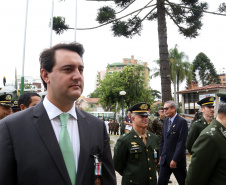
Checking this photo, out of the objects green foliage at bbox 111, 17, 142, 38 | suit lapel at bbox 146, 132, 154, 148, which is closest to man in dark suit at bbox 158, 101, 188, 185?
suit lapel at bbox 146, 132, 154, 148

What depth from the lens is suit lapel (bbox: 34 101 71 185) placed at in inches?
67.9

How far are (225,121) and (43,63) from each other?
5.73 feet

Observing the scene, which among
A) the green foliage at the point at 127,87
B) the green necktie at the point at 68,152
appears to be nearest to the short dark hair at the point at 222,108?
the green necktie at the point at 68,152

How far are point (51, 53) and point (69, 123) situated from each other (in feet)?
1.70

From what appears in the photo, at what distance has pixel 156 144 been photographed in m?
4.24

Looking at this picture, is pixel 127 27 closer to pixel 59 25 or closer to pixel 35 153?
pixel 59 25

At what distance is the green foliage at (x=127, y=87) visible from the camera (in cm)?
3494

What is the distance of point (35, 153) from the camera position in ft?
5.57

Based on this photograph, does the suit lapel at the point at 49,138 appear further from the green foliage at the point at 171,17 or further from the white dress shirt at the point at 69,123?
the green foliage at the point at 171,17

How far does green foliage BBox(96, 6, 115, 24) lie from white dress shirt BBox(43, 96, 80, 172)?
10.0 metres

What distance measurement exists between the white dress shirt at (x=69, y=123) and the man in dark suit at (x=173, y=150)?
3760 mm

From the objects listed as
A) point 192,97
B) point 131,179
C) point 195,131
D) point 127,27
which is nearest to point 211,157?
point 131,179

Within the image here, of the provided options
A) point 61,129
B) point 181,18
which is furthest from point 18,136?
point 181,18

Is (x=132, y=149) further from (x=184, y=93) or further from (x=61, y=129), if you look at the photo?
(x=184, y=93)
